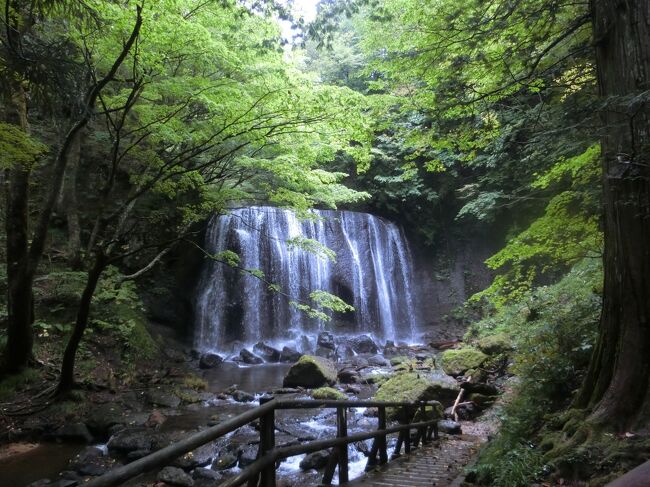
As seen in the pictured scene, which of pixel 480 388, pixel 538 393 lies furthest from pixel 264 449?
pixel 480 388

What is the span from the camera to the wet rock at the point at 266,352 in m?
16.9

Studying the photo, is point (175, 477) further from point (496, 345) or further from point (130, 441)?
point (496, 345)

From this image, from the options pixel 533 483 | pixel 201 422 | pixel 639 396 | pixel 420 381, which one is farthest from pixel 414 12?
pixel 201 422

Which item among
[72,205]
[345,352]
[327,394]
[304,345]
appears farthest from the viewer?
[304,345]

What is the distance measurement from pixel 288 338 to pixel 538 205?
1268 cm

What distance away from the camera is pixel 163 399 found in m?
10.1

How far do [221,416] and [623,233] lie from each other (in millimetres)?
8408

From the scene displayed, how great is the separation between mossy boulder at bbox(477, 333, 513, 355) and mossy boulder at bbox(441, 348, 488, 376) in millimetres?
247

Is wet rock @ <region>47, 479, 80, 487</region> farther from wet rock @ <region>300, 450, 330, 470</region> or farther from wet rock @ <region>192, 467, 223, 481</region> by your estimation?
wet rock @ <region>300, 450, 330, 470</region>

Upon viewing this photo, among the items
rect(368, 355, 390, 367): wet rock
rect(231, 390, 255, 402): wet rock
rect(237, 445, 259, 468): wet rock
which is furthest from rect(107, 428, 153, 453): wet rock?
rect(368, 355, 390, 367): wet rock

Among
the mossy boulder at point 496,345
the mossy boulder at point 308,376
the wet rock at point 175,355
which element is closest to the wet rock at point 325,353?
the mossy boulder at point 308,376

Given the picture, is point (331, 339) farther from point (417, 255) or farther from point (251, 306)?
point (417, 255)

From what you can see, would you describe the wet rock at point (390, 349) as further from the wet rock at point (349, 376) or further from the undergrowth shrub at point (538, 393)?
the undergrowth shrub at point (538, 393)

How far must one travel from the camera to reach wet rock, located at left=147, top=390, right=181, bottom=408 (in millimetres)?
9972
